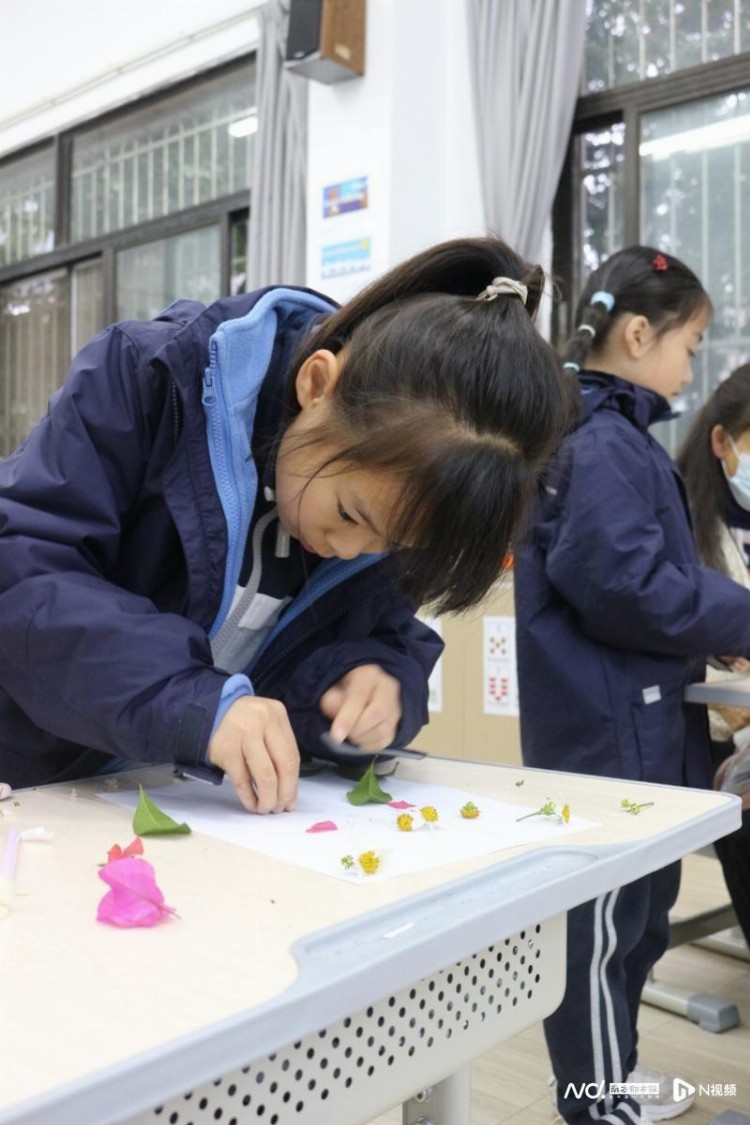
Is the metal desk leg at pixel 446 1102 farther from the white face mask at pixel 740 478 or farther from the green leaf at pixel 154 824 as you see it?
the white face mask at pixel 740 478

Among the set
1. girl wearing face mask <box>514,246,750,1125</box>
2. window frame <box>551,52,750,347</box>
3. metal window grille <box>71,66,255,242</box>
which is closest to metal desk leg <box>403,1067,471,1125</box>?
girl wearing face mask <box>514,246,750,1125</box>

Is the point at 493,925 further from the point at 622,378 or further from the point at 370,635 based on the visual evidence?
the point at 622,378

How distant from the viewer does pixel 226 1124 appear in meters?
0.55

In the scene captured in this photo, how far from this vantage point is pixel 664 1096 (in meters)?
1.60

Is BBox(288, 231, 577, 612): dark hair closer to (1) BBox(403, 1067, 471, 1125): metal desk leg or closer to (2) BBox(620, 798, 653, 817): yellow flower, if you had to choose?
(2) BBox(620, 798, 653, 817): yellow flower

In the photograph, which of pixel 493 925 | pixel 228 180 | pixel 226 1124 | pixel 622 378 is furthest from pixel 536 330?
pixel 228 180

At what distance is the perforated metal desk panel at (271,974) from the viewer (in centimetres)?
46

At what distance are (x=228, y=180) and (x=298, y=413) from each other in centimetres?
418

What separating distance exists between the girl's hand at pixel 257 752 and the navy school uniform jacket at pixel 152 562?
2 cm

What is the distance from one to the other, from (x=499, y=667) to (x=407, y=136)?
6.28 ft

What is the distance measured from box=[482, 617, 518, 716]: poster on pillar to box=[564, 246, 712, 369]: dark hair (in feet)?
5.16

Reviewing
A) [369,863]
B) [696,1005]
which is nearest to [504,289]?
[369,863]

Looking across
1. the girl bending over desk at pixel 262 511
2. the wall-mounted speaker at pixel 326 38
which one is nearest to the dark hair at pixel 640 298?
the girl bending over desk at pixel 262 511

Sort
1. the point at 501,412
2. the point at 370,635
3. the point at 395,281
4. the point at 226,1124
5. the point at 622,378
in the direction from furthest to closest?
the point at 622,378 → the point at 370,635 → the point at 395,281 → the point at 501,412 → the point at 226,1124
